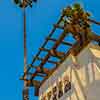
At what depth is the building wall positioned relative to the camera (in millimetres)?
25953

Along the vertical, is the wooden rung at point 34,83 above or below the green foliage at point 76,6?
below

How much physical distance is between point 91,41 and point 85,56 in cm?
104

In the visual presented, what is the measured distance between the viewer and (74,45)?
29078mm

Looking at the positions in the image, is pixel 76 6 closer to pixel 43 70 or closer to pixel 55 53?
pixel 55 53

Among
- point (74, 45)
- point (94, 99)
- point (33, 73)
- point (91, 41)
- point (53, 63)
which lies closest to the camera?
point (94, 99)

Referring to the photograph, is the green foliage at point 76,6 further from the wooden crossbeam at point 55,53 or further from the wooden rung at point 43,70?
the wooden rung at point 43,70

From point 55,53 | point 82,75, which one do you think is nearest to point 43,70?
point 55,53

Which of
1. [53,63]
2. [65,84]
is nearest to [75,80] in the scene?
[65,84]

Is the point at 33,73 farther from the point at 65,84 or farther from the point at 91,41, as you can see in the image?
the point at 91,41

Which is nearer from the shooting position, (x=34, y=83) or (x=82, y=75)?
(x=82, y=75)

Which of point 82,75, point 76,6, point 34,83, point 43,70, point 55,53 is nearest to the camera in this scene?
point 82,75

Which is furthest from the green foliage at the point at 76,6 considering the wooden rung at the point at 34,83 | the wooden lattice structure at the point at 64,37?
the wooden rung at the point at 34,83

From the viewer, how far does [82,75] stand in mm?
27484

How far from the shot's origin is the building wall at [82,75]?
25953 millimetres
